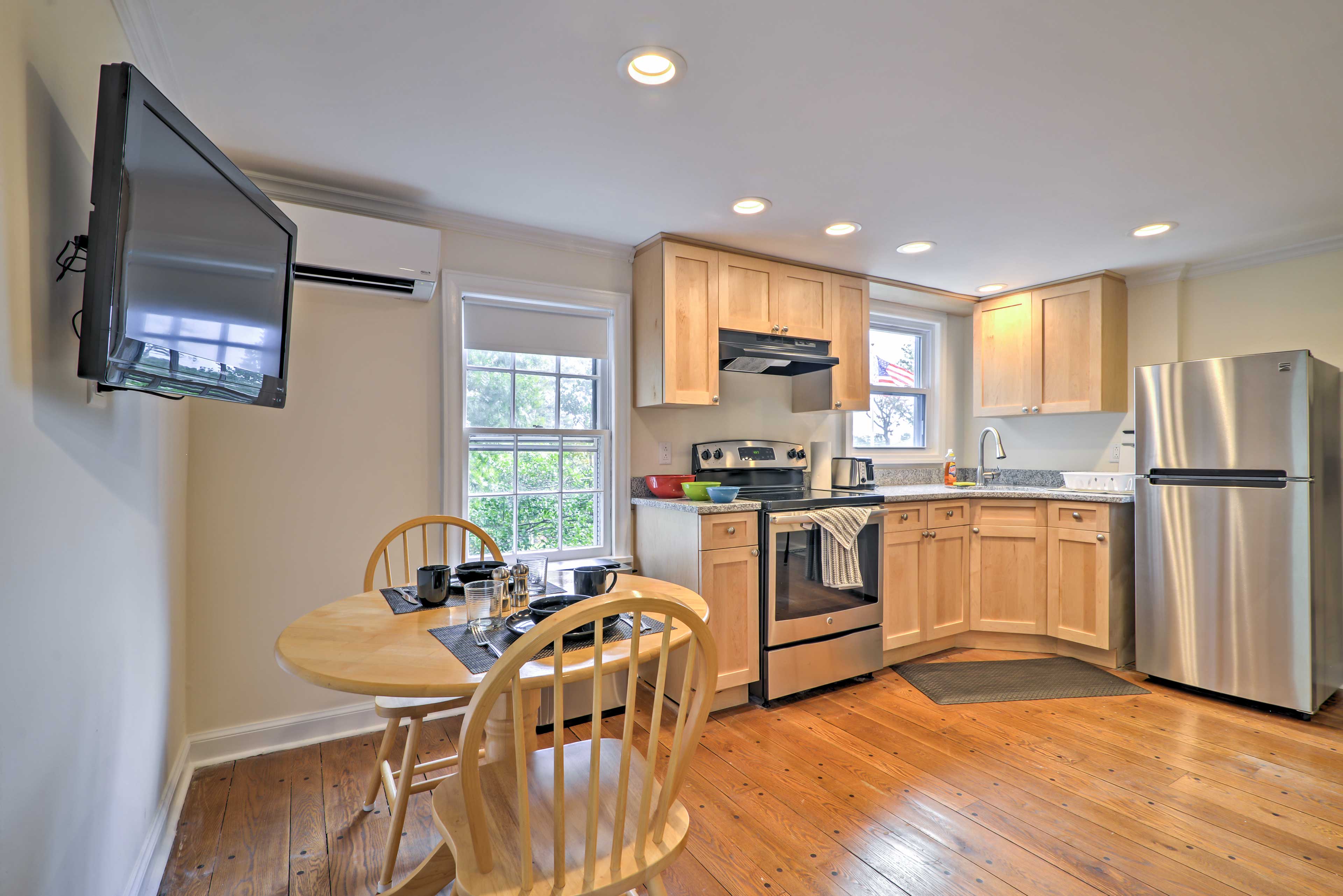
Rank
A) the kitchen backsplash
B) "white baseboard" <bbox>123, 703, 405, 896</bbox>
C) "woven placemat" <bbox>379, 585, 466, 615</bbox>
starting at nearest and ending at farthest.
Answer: "woven placemat" <bbox>379, 585, 466, 615</bbox>, "white baseboard" <bbox>123, 703, 405, 896</bbox>, the kitchen backsplash

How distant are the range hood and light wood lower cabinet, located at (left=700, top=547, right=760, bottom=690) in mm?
1016

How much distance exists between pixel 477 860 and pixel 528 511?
6.78 feet

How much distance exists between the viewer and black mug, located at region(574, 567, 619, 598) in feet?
5.42

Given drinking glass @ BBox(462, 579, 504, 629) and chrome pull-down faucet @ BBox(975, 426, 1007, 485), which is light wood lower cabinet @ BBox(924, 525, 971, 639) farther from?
drinking glass @ BBox(462, 579, 504, 629)

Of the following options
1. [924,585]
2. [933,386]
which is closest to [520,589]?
[924,585]

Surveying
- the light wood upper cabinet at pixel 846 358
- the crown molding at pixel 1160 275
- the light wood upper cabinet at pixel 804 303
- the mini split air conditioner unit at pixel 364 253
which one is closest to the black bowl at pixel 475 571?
the mini split air conditioner unit at pixel 364 253

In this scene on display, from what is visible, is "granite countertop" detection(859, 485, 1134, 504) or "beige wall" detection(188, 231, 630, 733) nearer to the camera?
"beige wall" detection(188, 231, 630, 733)

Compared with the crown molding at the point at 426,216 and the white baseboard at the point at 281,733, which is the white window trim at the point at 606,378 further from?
the white baseboard at the point at 281,733

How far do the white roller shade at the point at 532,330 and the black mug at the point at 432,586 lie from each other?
1478 mm

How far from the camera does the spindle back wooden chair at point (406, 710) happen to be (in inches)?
68.3

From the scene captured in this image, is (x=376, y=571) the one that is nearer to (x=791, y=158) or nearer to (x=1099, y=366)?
(x=791, y=158)

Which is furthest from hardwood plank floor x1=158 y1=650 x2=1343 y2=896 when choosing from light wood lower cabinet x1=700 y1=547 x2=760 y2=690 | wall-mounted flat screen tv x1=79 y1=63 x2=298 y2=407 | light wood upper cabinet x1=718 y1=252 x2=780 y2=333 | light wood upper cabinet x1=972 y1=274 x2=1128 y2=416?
light wood upper cabinet x1=718 y1=252 x2=780 y2=333

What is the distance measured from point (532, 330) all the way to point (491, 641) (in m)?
1.97

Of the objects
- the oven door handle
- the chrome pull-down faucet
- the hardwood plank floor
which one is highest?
the chrome pull-down faucet
